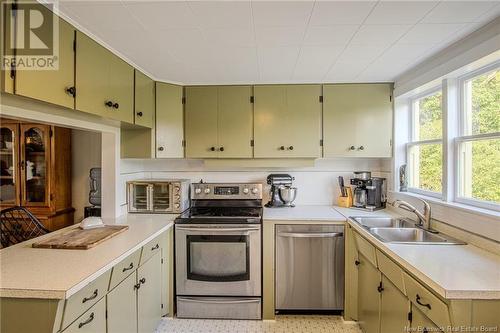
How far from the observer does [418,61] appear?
2.11 metres

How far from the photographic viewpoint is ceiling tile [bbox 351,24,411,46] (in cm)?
158

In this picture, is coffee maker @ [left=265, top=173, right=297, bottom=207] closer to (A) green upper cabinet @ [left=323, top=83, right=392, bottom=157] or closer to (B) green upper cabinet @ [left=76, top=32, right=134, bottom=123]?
(A) green upper cabinet @ [left=323, top=83, right=392, bottom=157]

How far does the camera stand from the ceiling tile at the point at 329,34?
1589 mm

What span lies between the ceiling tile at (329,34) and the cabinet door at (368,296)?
5.14 ft

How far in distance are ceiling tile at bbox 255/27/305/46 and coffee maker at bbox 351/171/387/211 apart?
5.25 ft

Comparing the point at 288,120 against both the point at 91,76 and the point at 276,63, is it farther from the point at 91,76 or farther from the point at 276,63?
the point at 91,76

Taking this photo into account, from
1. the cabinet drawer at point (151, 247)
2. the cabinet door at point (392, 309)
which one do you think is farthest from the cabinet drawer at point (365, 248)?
the cabinet drawer at point (151, 247)

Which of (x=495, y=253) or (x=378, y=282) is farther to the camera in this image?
(x=378, y=282)

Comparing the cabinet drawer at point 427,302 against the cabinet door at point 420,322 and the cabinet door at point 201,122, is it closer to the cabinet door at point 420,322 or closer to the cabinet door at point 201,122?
the cabinet door at point 420,322

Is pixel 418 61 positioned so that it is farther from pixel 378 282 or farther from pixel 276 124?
pixel 378 282

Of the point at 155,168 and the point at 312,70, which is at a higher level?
the point at 312,70

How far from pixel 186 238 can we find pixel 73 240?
0.90 meters

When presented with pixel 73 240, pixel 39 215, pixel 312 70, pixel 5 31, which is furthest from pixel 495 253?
pixel 39 215

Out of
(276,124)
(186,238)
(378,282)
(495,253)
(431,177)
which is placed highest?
(276,124)
